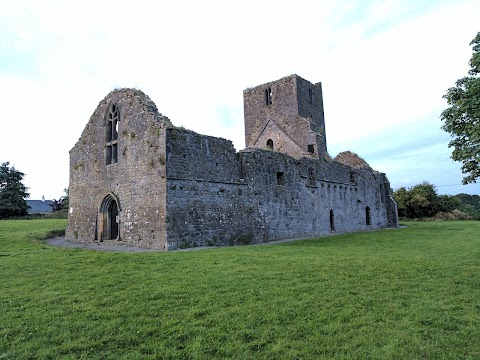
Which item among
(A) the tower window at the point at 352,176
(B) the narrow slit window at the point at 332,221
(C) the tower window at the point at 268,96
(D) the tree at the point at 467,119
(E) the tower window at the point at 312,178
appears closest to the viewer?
(D) the tree at the point at 467,119

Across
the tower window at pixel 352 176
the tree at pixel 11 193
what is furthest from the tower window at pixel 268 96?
the tree at pixel 11 193

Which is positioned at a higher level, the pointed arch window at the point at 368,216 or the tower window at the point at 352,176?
the tower window at the point at 352,176

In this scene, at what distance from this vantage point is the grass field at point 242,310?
463 cm

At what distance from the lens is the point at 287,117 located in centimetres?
3197

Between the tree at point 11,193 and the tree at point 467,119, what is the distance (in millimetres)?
51675

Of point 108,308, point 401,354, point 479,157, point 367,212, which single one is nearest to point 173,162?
point 108,308

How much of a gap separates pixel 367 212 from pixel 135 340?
101 ft

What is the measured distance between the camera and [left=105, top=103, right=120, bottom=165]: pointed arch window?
19.4m

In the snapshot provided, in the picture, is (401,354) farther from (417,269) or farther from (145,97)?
(145,97)

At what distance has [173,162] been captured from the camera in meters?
16.1

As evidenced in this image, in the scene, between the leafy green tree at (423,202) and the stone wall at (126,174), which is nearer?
the stone wall at (126,174)

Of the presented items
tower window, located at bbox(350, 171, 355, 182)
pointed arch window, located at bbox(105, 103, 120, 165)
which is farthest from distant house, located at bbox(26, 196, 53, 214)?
tower window, located at bbox(350, 171, 355, 182)

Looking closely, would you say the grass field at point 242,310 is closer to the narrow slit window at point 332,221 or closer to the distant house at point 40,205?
the narrow slit window at point 332,221

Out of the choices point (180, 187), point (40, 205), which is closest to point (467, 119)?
point (180, 187)
